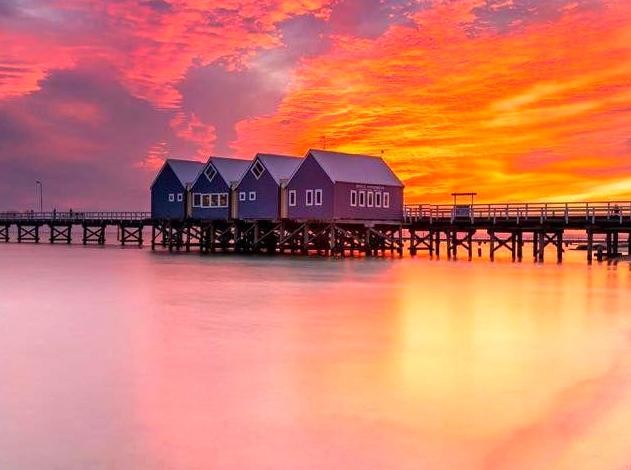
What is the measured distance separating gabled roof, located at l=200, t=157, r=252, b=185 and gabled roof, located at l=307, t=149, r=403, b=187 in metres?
9.57

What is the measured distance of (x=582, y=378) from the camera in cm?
1412

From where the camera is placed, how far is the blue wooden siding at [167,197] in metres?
70.9

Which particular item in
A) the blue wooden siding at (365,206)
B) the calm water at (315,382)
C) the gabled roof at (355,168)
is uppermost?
the gabled roof at (355,168)

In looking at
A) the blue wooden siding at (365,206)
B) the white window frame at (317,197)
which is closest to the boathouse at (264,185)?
the white window frame at (317,197)

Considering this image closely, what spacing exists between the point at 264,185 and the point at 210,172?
26.6 ft

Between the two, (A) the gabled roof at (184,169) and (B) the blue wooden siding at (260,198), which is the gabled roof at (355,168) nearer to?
(B) the blue wooden siding at (260,198)

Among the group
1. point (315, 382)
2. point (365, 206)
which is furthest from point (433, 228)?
point (315, 382)

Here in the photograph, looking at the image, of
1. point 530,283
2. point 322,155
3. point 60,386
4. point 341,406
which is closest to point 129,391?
point 60,386

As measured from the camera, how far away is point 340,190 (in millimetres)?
56062

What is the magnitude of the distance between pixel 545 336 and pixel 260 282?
18.2 meters

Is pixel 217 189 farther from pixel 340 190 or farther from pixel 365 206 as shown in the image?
pixel 365 206

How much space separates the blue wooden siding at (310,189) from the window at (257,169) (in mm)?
3547

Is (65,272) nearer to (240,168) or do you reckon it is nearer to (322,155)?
(322,155)

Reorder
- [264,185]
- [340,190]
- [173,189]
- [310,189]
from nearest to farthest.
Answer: [340,190]
[310,189]
[264,185]
[173,189]
